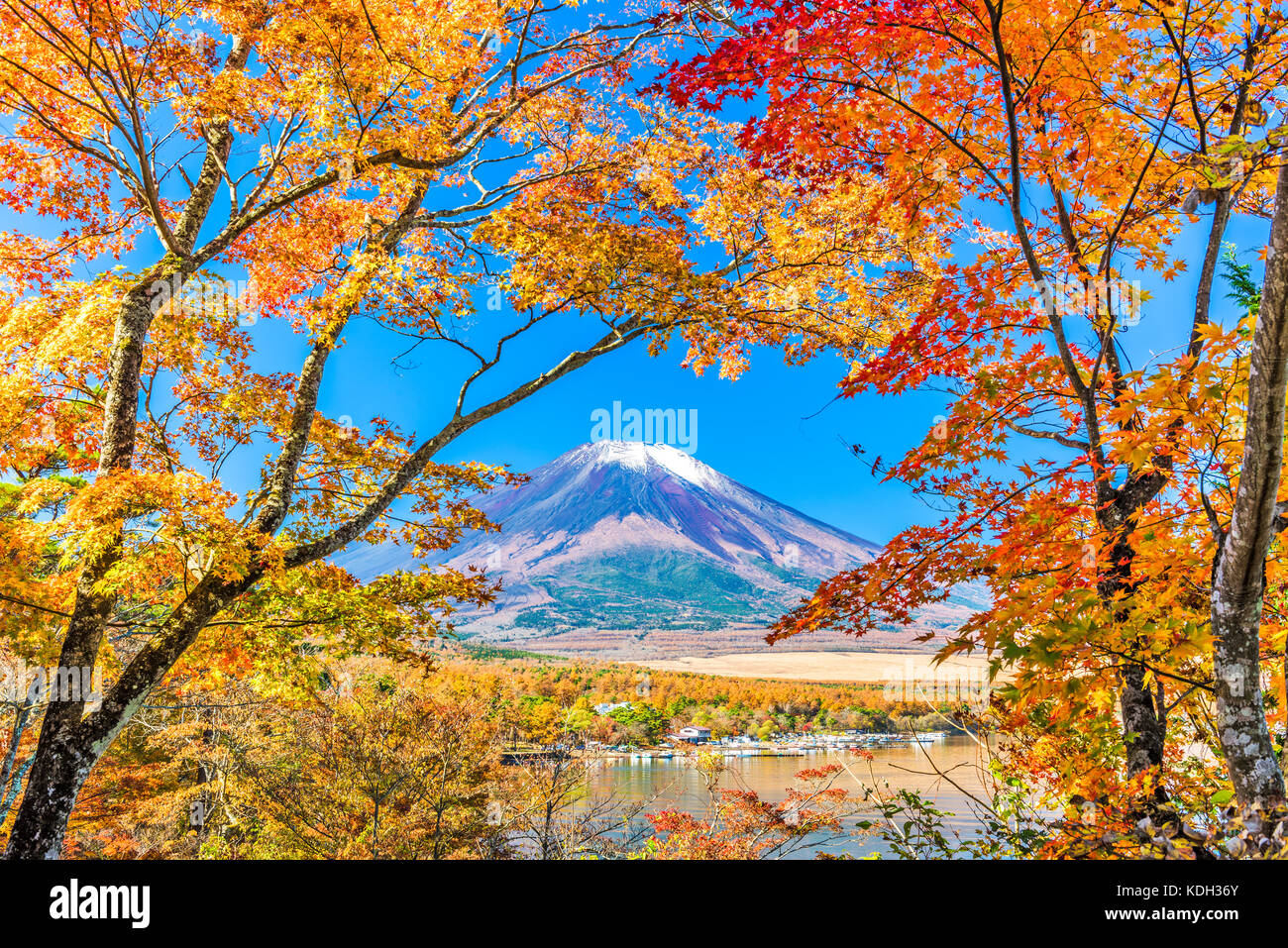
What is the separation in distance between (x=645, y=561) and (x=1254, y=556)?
11056 cm

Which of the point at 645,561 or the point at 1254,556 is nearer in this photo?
the point at 1254,556

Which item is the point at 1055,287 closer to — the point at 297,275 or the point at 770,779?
the point at 297,275

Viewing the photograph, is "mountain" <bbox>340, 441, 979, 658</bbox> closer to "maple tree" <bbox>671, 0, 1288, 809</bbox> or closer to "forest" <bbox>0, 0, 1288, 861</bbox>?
"forest" <bbox>0, 0, 1288, 861</bbox>

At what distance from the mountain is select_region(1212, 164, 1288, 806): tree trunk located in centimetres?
8562

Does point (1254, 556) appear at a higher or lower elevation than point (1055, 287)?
lower

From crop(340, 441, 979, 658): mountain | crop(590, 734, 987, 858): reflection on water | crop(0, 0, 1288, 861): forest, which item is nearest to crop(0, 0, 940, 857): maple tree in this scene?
crop(0, 0, 1288, 861): forest

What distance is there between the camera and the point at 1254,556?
225 centimetres

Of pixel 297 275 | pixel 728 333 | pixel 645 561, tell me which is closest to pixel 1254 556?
pixel 728 333

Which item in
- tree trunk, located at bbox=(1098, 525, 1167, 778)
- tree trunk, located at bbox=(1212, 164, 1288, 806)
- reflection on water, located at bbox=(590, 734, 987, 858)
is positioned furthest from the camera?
reflection on water, located at bbox=(590, 734, 987, 858)

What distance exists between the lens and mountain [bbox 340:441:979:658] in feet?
314

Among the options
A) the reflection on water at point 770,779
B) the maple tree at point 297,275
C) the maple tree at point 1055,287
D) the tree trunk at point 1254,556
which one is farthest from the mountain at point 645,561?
→ the tree trunk at point 1254,556

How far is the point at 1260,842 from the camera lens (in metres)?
1.83
